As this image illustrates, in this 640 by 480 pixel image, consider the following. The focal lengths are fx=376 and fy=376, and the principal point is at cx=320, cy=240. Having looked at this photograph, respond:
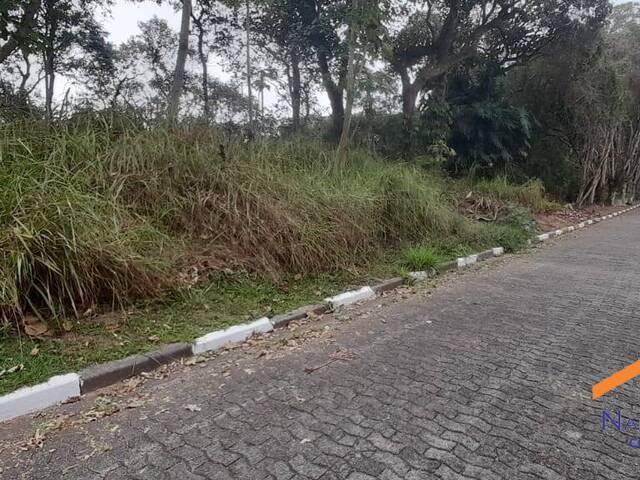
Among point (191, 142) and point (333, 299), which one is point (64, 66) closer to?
point (191, 142)

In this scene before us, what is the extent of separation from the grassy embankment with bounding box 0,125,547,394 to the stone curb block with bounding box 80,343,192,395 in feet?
0.31

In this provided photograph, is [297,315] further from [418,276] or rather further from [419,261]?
[419,261]

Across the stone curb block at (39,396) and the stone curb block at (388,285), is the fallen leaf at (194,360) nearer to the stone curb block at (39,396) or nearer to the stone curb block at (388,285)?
the stone curb block at (39,396)

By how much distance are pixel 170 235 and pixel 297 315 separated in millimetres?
1559

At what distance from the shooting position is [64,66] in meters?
11.2

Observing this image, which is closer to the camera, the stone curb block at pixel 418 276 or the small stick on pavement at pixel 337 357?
the small stick on pavement at pixel 337 357

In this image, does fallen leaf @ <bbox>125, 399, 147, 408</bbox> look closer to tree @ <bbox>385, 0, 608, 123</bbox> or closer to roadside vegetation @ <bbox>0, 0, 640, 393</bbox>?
roadside vegetation @ <bbox>0, 0, 640, 393</bbox>

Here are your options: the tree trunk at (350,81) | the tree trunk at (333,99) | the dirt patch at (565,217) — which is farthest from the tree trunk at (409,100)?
the dirt patch at (565,217)

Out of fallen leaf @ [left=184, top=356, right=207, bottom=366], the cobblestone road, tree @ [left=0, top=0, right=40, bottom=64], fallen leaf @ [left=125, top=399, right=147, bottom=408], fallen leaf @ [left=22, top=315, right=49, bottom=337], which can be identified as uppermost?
tree @ [left=0, top=0, right=40, bottom=64]

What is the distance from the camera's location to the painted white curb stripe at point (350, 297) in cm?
370

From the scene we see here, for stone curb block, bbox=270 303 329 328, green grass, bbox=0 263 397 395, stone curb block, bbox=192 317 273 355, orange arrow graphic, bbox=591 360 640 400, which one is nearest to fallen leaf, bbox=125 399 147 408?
green grass, bbox=0 263 397 395

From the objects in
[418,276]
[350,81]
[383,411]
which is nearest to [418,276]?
[418,276]

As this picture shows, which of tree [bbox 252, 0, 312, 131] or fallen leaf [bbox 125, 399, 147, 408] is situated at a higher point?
tree [bbox 252, 0, 312, 131]

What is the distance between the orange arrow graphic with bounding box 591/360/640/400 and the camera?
2160mm
